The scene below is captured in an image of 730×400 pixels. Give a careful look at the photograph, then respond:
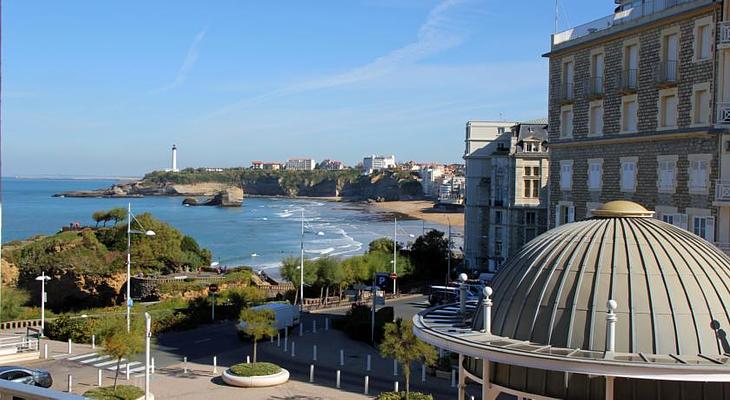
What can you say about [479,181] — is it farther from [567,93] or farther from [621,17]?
[621,17]

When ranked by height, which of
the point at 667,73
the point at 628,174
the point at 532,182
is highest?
the point at 667,73

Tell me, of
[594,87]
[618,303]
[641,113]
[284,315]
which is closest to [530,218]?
[284,315]

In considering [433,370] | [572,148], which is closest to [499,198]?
[572,148]

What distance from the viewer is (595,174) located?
3350 cm

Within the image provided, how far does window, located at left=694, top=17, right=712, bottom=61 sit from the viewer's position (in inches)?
1071

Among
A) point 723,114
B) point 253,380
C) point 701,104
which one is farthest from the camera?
point 253,380

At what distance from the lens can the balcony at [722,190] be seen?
26.5 m

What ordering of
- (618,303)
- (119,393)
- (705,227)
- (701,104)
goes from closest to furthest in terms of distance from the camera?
1. (618,303)
2. (119,393)
3. (705,227)
4. (701,104)

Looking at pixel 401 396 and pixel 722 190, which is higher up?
pixel 722 190

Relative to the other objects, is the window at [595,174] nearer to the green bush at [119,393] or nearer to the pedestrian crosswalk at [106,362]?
the green bush at [119,393]

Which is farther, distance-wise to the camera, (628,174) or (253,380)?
(628,174)

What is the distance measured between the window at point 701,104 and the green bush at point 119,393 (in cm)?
2164

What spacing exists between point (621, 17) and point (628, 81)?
2.84 metres

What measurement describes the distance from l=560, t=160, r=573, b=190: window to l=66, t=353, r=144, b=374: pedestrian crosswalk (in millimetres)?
20129
